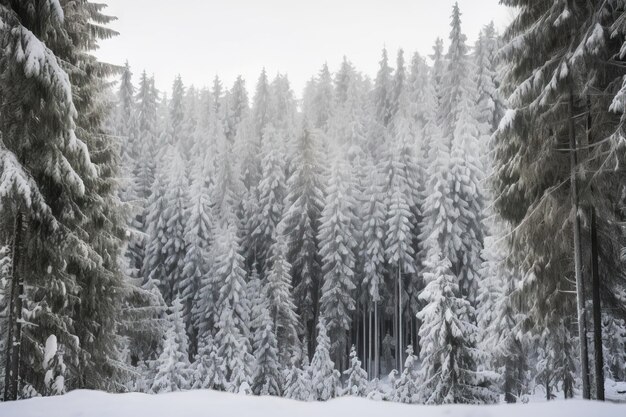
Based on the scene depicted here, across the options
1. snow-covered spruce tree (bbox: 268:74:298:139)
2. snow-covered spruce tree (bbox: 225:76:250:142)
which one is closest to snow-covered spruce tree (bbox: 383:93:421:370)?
snow-covered spruce tree (bbox: 268:74:298:139)

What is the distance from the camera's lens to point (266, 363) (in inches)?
1357

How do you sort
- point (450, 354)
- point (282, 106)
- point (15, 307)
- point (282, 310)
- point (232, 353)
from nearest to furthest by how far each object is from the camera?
point (15, 307) < point (450, 354) < point (232, 353) < point (282, 310) < point (282, 106)

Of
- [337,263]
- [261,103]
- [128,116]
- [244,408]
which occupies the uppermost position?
[261,103]

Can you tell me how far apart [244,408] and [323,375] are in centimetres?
2864

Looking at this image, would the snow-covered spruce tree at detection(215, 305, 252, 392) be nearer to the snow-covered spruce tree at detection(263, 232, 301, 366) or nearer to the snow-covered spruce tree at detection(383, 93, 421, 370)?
the snow-covered spruce tree at detection(263, 232, 301, 366)

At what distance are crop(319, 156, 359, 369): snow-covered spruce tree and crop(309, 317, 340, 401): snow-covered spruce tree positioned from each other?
3500 millimetres

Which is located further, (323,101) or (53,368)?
(323,101)

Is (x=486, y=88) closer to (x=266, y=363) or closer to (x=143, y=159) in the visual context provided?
(x=266, y=363)

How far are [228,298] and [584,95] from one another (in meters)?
30.0

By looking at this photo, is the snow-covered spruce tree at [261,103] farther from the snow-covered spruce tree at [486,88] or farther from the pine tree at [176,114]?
the snow-covered spruce tree at [486,88]

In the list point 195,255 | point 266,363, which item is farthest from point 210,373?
point 195,255

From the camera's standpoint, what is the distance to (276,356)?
35.1 meters

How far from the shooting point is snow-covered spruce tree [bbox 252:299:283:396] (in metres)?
34.0

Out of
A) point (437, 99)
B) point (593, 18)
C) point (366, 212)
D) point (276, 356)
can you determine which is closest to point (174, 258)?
point (276, 356)
